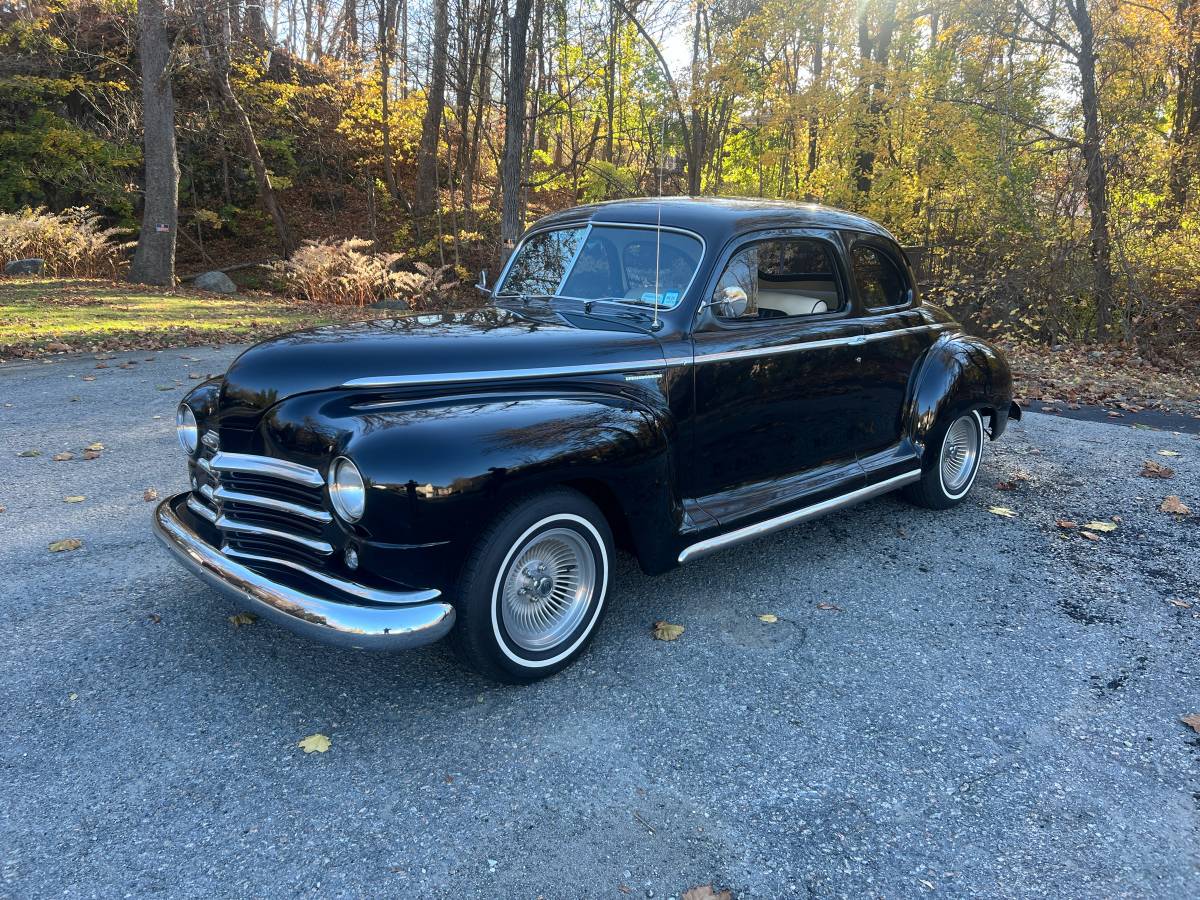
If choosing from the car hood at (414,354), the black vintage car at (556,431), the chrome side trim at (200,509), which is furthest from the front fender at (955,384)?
the chrome side trim at (200,509)

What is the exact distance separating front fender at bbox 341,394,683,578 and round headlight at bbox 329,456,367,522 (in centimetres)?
3

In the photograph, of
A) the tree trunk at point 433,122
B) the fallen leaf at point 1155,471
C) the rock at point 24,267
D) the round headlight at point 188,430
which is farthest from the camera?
the tree trunk at point 433,122

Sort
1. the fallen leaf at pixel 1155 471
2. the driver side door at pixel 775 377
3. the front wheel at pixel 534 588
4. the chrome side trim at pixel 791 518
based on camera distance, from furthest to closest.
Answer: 1. the fallen leaf at pixel 1155 471
2. the driver side door at pixel 775 377
3. the chrome side trim at pixel 791 518
4. the front wheel at pixel 534 588

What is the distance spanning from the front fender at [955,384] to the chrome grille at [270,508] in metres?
3.54

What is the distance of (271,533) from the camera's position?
113 inches

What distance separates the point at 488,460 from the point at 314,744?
1.17 metres

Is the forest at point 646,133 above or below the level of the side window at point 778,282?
above

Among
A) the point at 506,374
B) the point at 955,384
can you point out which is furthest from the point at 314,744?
the point at 955,384

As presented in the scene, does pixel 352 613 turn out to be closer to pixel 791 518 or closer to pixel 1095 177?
pixel 791 518

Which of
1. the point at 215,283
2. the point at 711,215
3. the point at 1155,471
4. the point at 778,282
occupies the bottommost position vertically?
the point at 1155,471

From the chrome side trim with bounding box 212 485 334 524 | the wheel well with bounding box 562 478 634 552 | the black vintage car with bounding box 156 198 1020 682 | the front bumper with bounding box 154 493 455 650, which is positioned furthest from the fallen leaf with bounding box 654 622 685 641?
the chrome side trim with bounding box 212 485 334 524

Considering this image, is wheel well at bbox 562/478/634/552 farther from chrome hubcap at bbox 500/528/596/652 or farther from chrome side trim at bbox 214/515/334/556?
chrome side trim at bbox 214/515/334/556

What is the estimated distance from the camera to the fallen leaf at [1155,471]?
5.82 meters

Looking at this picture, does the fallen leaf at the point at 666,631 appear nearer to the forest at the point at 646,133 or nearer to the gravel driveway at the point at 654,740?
the gravel driveway at the point at 654,740
